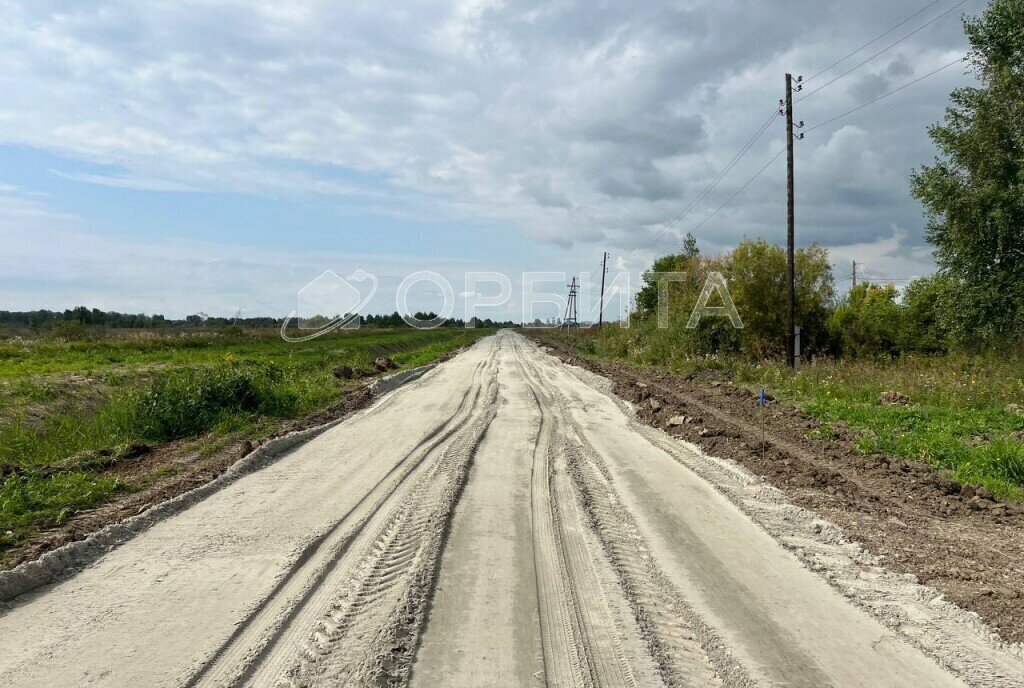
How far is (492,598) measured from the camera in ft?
15.2

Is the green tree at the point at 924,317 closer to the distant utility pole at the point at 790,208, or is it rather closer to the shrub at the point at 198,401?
the distant utility pole at the point at 790,208

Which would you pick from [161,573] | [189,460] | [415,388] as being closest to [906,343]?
[415,388]

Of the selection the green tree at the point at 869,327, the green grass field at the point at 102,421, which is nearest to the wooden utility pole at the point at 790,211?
the green tree at the point at 869,327

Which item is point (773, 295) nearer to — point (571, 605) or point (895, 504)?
point (895, 504)

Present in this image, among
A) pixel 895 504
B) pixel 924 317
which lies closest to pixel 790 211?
pixel 924 317

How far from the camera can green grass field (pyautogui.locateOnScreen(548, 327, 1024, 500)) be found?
351 inches

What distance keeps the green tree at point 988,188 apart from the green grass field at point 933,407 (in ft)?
9.42

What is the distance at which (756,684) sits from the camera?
141 inches

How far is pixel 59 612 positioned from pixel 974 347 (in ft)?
84.4

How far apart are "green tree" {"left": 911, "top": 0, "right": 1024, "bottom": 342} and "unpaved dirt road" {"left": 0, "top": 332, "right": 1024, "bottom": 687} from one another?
18858 mm

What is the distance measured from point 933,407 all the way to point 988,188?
40.2ft

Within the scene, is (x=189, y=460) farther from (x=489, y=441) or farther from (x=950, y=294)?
(x=950, y=294)

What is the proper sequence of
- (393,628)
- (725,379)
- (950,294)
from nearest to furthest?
(393,628)
(725,379)
(950,294)

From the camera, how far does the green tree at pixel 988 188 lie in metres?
20.6
